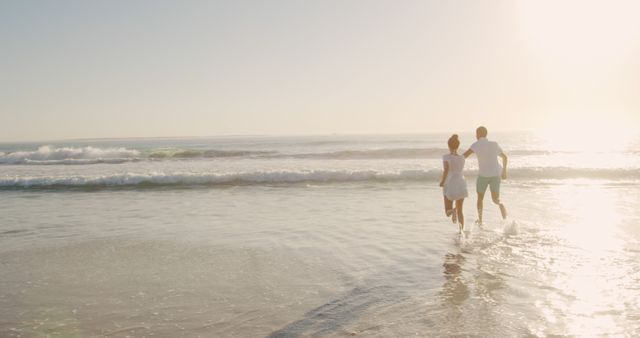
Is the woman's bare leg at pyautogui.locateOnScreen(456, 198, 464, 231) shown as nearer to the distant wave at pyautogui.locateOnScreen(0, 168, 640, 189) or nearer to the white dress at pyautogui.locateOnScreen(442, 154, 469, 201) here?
the white dress at pyautogui.locateOnScreen(442, 154, 469, 201)

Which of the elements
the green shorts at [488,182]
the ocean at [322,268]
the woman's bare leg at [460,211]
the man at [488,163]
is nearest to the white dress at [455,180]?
the woman's bare leg at [460,211]

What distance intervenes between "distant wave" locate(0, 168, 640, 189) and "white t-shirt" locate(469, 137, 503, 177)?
8282 millimetres

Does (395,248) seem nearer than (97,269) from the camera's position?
No

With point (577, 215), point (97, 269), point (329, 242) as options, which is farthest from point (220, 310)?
point (577, 215)

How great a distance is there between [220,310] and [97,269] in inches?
107

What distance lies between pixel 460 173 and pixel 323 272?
3761 millimetres

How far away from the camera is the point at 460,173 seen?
8367mm


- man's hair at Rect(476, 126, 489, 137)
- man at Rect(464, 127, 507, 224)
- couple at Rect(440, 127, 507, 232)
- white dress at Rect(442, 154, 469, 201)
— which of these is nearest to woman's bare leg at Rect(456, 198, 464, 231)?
couple at Rect(440, 127, 507, 232)

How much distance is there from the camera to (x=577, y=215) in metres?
9.61

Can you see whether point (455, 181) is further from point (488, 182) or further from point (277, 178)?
point (277, 178)

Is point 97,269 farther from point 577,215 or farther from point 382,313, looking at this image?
point 577,215

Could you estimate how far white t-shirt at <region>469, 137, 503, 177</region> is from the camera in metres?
8.91

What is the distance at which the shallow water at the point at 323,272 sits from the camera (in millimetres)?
4250

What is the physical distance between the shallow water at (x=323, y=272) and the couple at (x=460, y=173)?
1.53 feet
